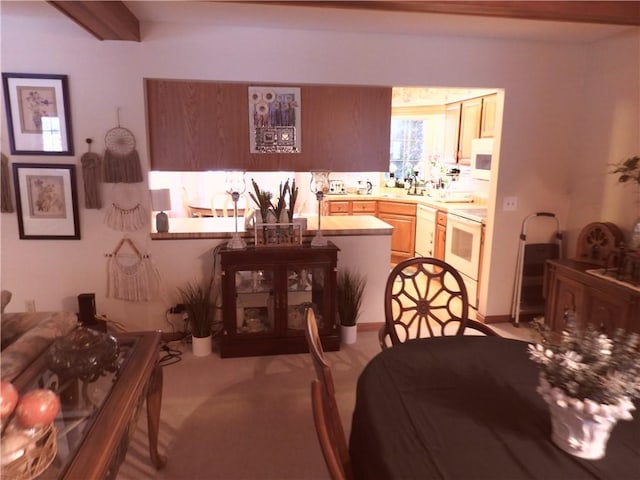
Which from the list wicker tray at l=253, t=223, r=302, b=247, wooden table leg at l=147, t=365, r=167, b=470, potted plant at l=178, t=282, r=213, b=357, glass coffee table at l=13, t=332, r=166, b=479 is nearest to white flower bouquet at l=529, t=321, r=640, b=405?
glass coffee table at l=13, t=332, r=166, b=479

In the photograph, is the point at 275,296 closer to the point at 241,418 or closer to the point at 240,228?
the point at 240,228

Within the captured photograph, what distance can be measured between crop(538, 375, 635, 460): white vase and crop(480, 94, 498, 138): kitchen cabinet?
379 cm

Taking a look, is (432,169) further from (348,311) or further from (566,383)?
(566,383)

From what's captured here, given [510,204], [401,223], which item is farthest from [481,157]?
[401,223]

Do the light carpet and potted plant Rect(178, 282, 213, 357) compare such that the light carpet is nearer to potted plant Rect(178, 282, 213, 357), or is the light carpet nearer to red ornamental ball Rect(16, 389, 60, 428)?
potted plant Rect(178, 282, 213, 357)

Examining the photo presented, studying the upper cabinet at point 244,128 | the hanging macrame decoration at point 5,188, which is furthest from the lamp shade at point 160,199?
the hanging macrame decoration at point 5,188

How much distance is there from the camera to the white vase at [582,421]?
1080 mm

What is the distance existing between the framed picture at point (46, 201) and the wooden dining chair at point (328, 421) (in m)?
2.57

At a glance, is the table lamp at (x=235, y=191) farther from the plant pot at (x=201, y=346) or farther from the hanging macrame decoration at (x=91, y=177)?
the hanging macrame decoration at (x=91, y=177)

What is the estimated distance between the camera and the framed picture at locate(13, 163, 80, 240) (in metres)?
2.97

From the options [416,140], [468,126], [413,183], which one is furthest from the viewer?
[416,140]

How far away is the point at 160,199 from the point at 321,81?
58.7 inches

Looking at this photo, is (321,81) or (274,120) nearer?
(321,81)

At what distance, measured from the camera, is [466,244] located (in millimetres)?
4285
